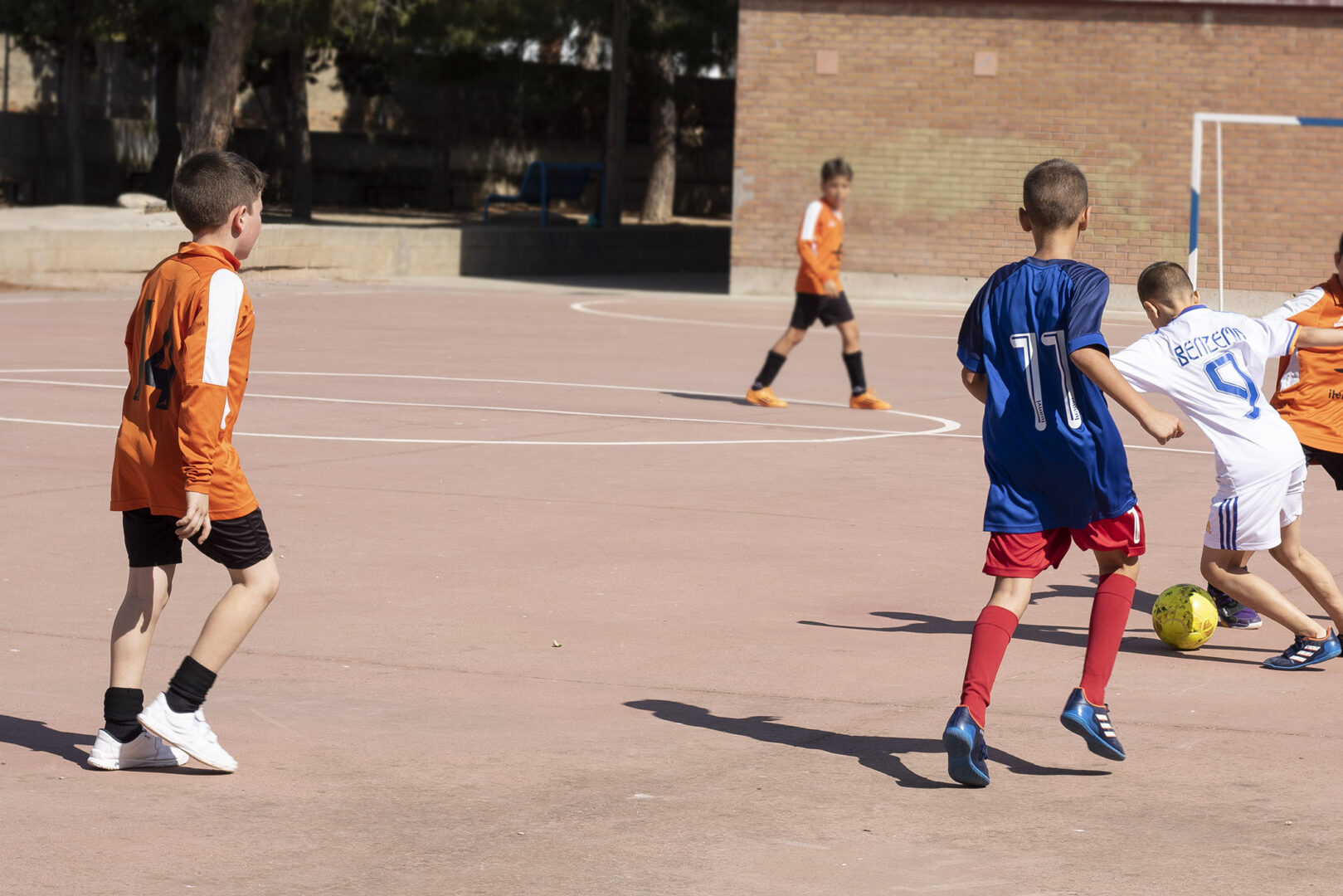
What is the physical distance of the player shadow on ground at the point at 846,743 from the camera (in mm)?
5605

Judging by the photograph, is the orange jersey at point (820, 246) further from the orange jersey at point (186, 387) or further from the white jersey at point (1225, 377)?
the orange jersey at point (186, 387)

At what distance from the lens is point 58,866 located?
4570mm

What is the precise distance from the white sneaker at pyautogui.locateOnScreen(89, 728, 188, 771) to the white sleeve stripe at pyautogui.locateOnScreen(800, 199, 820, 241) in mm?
10270

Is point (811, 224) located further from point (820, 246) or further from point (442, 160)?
point (442, 160)

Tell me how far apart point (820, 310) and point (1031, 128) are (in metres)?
15.2

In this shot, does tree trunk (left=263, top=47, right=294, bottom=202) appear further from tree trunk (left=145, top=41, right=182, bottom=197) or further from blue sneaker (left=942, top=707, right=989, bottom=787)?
blue sneaker (left=942, top=707, right=989, bottom=787)

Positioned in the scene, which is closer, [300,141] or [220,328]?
[220,328]

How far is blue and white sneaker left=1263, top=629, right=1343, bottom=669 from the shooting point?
23.2 feet

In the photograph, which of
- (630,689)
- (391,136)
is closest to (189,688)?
(630,689)

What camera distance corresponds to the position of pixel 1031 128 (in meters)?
29.6

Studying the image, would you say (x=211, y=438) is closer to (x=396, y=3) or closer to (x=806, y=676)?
(x=806, y=676)

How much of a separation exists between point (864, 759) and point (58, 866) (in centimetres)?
231

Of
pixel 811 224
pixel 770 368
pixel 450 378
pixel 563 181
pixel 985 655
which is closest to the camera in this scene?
pixel 985 655

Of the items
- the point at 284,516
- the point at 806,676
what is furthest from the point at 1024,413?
the point at 284,516
